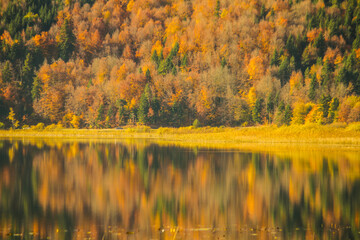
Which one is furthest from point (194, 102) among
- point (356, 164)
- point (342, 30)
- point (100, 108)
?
point (356, 164)

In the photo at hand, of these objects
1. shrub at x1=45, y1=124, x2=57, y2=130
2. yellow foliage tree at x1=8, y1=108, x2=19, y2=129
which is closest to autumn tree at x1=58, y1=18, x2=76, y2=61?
yellow foliage tree at x1=8, y1=108, x2=19, y2=129

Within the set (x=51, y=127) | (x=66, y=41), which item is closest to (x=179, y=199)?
(x=51, y=127)

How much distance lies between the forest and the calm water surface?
67.1 metres

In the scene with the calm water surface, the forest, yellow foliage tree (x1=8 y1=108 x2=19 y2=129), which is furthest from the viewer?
yellow foliage tree (x1=8 y1=108 x2=19 y2=129)

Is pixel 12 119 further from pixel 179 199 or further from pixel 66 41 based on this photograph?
pixel 179 199

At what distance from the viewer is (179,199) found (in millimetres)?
29672

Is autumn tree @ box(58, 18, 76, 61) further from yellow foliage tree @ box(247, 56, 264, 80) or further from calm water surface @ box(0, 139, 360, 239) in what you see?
calm water surface @ box(0, 139, 360, 239)

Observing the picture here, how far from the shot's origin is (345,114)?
106 m

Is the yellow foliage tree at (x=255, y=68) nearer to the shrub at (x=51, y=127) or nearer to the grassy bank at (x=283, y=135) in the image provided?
the grassy bank at (x=283, y=135)

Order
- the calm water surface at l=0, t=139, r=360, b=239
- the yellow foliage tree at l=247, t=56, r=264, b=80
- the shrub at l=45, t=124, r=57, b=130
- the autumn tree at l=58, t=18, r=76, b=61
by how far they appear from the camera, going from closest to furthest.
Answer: the calm water surface at l=0, t=139, r=360, b=239 → the shrub at l=45, t=124, r=57, b=130 → the yellow foliage tree at l=247, t=56, r=264, b=80 → the autumn tree at l=58, t=18, r=76, b=61

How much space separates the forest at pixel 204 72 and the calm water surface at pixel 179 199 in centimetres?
6713

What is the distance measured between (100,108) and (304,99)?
53728 mm

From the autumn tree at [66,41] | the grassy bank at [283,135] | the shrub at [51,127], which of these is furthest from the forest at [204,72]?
the grassy bank at [283,135]

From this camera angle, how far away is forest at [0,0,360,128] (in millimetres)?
135125
